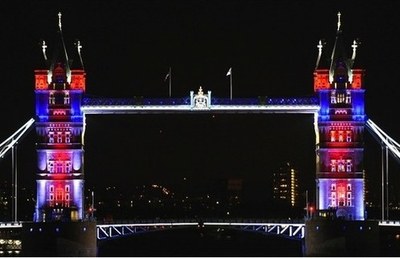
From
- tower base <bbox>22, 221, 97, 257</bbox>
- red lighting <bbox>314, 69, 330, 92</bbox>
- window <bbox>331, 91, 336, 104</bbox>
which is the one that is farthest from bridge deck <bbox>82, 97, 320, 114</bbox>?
tower base <bbox>22, 221, 97, 257</bbox>

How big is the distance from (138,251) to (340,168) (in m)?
24.1

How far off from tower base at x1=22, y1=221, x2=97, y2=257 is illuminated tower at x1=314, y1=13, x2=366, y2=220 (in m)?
18.3

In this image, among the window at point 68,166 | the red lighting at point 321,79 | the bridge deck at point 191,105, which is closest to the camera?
the bridge deck at point 191,105

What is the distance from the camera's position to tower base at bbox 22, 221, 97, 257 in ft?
375

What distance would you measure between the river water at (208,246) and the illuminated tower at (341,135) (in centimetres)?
828

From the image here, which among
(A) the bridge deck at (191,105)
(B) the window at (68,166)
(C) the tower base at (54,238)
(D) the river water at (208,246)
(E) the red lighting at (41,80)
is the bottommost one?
(D) the river water at (208,246)

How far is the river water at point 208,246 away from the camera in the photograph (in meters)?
131

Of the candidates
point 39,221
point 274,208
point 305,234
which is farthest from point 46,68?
point 274,208

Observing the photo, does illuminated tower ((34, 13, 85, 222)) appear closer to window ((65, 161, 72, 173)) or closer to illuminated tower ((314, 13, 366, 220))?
window ((65, 161, 72, 173))

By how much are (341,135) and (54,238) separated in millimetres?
22438

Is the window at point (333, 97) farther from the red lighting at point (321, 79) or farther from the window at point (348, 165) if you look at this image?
the window at point (348, 165)

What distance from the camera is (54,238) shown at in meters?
114

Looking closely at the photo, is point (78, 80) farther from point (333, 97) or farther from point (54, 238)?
point (333, 97)

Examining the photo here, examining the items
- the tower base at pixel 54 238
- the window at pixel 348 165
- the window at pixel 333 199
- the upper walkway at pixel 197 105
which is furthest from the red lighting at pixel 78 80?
the window at pixel 348 165
